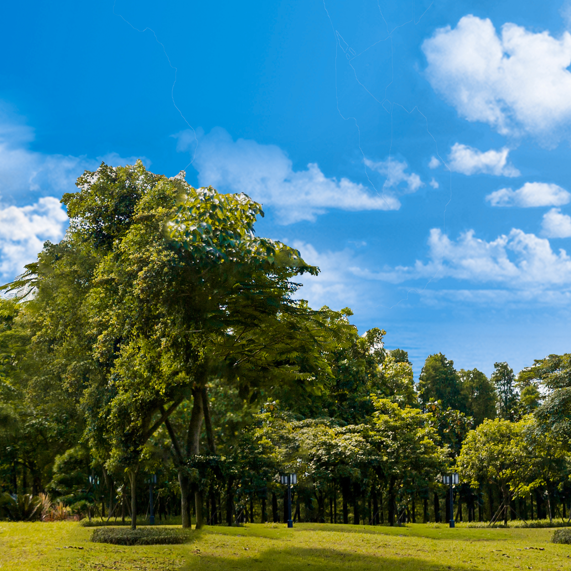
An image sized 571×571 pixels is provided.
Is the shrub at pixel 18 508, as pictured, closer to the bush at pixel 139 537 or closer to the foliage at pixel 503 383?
the bush at pixel 139 537

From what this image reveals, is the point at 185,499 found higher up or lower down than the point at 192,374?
lower down

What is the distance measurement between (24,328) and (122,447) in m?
17.8

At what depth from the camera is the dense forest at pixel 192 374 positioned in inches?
514

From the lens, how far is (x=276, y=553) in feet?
42.9

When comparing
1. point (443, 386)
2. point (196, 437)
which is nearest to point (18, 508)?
point (196, 437)

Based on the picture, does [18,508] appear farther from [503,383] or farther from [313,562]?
[503,383]

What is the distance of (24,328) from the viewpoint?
1190 inches

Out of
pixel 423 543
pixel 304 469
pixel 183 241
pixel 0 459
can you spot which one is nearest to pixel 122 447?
pixel 183 241

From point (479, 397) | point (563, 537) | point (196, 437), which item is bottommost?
point (563, 537)

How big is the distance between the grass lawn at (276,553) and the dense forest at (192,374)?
281 cm

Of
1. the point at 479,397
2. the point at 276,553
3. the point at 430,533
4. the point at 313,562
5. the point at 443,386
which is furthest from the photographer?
the point at 443,386

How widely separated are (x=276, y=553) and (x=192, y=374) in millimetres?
4779

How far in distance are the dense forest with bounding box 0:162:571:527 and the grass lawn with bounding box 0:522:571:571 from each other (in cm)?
281

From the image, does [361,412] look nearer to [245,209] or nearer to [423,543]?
[423,543]
